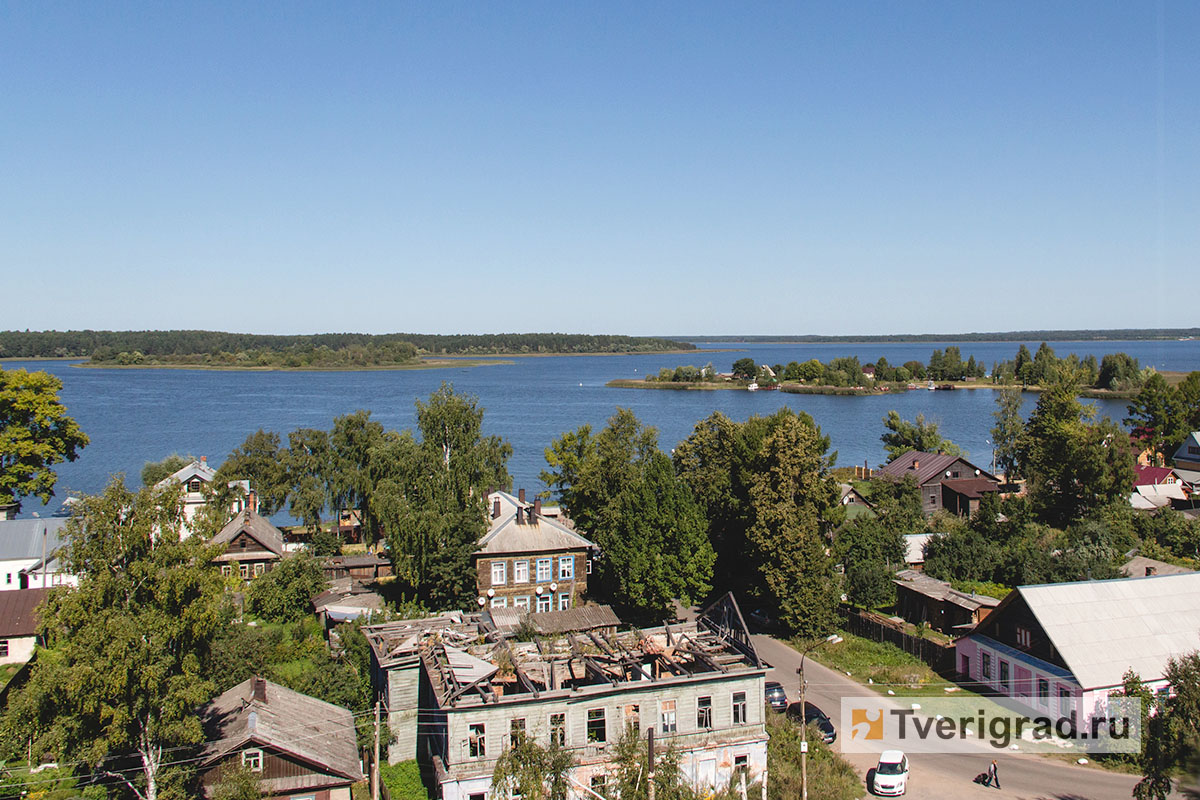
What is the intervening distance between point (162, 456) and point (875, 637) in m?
66.8

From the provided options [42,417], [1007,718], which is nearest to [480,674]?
[1007,718]

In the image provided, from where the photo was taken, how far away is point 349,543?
4791 centimetres

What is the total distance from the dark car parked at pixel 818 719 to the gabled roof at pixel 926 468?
29.5 metres

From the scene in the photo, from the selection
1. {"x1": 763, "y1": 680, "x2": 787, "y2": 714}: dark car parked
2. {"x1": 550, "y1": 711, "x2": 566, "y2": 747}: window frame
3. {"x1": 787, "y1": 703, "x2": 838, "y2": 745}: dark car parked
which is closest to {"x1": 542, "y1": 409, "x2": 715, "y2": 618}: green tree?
{"x1": 763, "y1": 680, "x2": 787, "y2": 714}: dark car parked

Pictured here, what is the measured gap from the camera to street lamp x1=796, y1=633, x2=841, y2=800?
15.9 m

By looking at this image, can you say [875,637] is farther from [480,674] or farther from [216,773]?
[216,773]

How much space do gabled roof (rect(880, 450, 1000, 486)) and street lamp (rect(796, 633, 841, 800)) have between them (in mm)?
23415

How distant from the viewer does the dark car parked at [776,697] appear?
69.9 ft

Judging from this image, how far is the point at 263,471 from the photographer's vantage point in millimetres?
48250

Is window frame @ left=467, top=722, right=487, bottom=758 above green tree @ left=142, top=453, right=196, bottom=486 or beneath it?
beneath

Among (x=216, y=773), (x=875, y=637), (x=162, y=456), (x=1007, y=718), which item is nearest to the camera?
(x=216, y=773)

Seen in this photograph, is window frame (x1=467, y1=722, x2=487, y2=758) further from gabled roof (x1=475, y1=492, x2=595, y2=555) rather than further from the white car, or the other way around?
gabled roof (x1=475, y1=492, x2=595, y2=555)

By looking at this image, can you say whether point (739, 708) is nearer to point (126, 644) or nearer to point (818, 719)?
point (818, 719)

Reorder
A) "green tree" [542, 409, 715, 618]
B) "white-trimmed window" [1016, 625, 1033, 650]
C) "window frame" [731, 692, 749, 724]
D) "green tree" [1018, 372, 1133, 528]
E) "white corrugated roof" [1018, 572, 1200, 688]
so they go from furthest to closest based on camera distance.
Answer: "green tree" [1018, 372, 1133, 528] < "green tree" [542, 409, 715, 618] < "white-trimmed window" [1016, 625, 1033, 650] < "white corrugated roof" [1018, 572, 1200, 688] < "window frame" [731, 692, 749, 724]
